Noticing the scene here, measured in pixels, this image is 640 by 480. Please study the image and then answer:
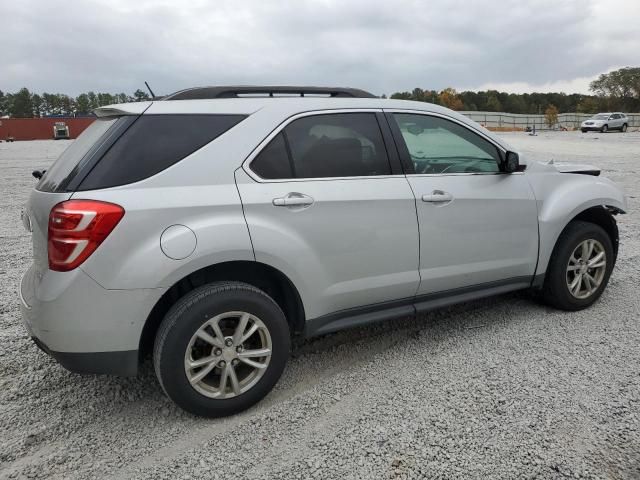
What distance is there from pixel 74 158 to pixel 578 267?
3753 mm

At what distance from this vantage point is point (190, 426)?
8.87ft

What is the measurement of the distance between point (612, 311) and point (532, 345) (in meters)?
1.09

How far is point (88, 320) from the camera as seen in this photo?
2406 millimetres

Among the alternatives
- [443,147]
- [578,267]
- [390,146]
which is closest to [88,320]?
[390,146]

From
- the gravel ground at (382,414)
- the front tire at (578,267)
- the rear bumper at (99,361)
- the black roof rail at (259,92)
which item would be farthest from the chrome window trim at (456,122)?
the rear bumper at (99,361)

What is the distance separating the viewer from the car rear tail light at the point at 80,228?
2.34 m

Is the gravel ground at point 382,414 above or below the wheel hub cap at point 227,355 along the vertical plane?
below

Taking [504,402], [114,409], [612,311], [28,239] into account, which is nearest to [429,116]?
[504,402]

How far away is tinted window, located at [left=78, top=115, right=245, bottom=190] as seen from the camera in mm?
2477

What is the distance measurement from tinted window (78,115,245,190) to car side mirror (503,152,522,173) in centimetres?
202

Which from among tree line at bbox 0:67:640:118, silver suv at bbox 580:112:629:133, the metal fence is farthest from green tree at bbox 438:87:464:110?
silver suv at bbox 580:112:629:133

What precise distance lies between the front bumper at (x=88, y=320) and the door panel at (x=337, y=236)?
68 centimetres

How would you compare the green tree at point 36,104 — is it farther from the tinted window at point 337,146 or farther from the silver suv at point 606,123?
Result: the tinted window at point 337,146

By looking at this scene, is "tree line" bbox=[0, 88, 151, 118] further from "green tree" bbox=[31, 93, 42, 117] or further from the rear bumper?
the rear bumper
